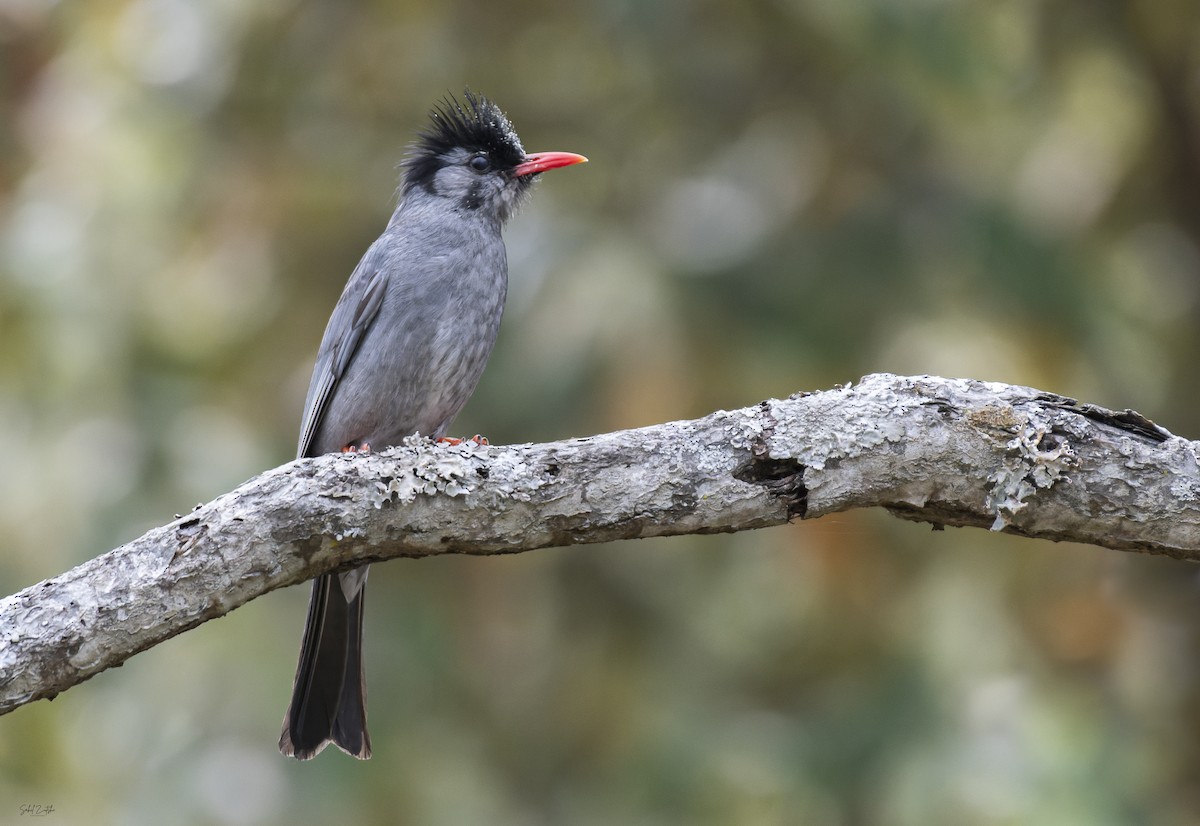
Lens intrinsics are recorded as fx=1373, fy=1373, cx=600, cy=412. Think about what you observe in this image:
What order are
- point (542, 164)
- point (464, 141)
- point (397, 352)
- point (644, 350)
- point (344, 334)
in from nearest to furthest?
1. point (397, 352)
2. point (344, 334)
3. point (542, 164)
4. point (464, 141)
5. point (644, 350)

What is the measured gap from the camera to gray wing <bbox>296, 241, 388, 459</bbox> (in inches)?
180

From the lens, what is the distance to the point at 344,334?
4.62 metres

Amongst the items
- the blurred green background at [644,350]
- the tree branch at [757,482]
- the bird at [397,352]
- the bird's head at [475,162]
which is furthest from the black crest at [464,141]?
the tree branch at [757,482]

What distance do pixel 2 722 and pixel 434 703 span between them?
207cm

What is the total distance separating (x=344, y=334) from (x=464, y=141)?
41.6 inches

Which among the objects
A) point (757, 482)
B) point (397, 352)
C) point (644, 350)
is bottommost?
point (757, 482)

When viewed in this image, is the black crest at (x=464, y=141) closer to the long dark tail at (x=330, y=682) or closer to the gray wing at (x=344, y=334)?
the gray wing at (x=344, y=334)

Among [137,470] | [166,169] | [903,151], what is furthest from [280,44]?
[903,151]

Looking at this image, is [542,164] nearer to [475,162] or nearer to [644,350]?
[475,162]

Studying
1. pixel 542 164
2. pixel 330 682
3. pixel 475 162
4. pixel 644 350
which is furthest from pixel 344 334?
pixel 644 350

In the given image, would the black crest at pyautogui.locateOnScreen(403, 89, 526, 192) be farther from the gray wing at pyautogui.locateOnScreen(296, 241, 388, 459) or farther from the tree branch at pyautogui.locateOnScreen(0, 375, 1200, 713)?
the tree branch at pyautogui.locateOnScreen(0, 375, 1200, 713)

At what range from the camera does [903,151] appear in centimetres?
770

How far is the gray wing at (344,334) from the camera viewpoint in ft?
15.0

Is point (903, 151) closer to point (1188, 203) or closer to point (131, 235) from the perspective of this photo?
point (1188, 203)
